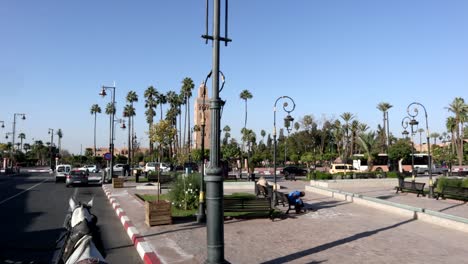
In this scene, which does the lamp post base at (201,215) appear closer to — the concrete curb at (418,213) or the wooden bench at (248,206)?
the wooden bench at (248,206)

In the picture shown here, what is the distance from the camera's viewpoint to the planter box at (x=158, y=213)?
11.0 metres

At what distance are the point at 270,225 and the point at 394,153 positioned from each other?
40953 millimetres

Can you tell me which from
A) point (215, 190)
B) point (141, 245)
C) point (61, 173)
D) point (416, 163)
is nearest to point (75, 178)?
point (61, 173)

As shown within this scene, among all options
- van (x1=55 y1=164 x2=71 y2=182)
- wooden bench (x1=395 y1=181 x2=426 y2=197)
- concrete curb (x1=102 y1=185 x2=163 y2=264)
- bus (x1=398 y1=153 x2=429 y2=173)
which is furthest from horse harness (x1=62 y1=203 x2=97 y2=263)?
bus (x1=398 y1=153 x2=429 y2=173)

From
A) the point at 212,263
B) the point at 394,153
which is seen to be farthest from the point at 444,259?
the point at 394,153

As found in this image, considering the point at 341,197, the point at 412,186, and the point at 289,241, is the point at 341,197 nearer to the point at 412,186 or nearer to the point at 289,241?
the point at 412,186

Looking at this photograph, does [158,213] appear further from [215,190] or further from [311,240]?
[215,190]

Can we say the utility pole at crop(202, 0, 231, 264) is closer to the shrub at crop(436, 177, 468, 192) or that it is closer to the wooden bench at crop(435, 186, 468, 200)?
the wooden bench at crop(435, 186, 468, 200)

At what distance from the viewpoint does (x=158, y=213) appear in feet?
36.2

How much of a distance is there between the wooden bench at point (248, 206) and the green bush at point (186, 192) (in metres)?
1.67

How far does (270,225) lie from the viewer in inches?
454

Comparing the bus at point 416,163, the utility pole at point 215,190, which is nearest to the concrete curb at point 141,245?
the utility pole at point 215,190

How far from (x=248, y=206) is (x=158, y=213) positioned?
3.08 meters

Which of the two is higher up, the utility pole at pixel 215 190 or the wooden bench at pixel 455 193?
the utility pole at pixel 215 190
